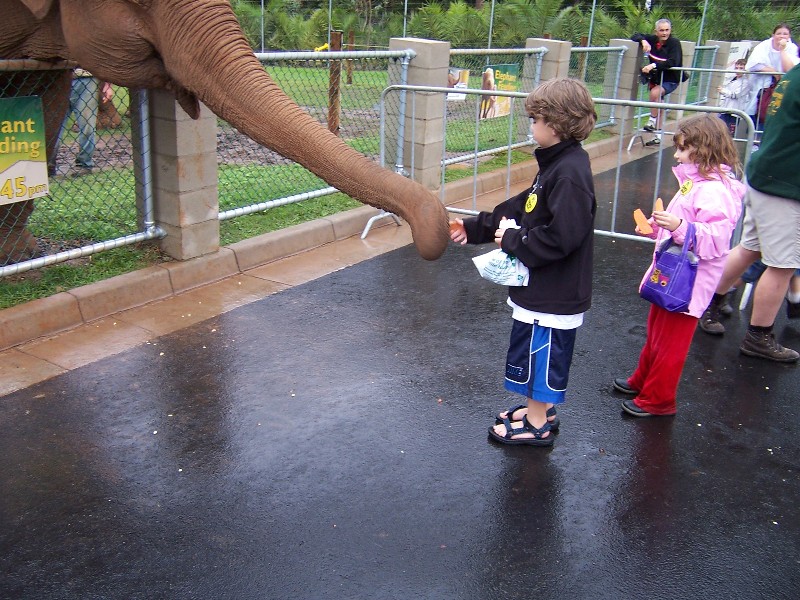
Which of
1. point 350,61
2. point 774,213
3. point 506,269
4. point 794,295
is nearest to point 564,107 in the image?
point 506,269

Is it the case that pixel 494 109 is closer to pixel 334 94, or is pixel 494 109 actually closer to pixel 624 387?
pixel 334 94

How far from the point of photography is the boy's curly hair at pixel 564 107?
375 centimetres

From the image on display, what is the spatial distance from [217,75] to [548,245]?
197cm

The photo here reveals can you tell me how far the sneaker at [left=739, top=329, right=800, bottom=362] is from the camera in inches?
214

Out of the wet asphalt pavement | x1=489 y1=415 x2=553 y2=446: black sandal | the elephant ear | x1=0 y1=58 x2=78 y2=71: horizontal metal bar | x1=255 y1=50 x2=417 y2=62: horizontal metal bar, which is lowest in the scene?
the wet asphalt pavement

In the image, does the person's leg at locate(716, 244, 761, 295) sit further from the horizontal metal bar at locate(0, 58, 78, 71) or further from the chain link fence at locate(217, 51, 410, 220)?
the horizontal metal bar at locate(0, 58, 78, 71)

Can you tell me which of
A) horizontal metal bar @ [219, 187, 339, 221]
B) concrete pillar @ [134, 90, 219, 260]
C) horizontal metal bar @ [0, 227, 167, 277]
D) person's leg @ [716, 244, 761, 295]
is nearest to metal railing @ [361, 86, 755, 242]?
person's leg @ [716, 244, 761, 295]

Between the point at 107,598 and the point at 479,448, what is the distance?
1950 mm

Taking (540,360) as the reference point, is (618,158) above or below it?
above

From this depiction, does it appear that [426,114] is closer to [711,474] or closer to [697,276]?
[697,276]

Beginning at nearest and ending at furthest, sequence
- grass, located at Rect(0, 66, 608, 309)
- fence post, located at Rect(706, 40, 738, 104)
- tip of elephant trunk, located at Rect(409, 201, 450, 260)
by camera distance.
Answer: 1. tip of elephant trunk, located at Rect(409, 201, 450, 260)
2. grass, located at Rect(0, 66, 608, 309)
3. fence post, located at Rect(706, 40, 738, 104)

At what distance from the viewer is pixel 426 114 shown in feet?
29.4

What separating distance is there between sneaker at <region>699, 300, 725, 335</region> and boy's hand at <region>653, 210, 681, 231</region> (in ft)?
6.37

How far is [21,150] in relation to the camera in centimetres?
549
